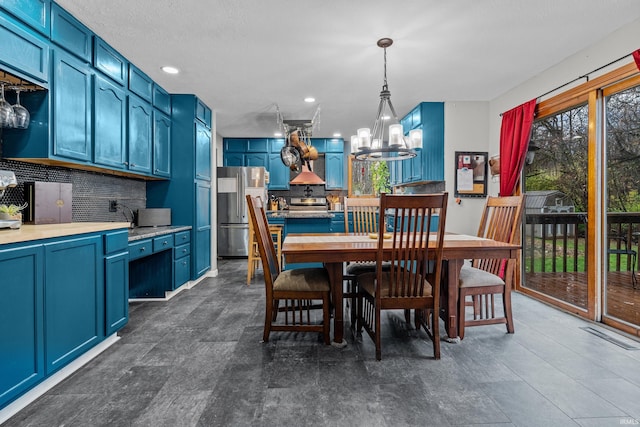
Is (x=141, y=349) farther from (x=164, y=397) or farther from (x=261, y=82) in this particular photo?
(x=261, y=82)

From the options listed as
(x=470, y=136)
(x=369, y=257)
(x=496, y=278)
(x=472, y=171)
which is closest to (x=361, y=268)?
(x=369, y=257)

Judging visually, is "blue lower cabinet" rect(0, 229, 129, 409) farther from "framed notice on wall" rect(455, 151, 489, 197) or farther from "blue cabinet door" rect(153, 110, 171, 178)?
"framed notice on wall" rect(455, 151, 489, 197)

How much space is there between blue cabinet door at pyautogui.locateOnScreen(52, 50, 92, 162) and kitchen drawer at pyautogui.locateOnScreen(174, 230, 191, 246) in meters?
1.30

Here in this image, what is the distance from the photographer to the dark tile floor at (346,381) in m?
1.51

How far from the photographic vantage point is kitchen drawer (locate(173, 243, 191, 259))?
3547 mm

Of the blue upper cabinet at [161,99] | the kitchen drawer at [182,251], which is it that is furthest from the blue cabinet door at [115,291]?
the blue upper cabinet at [161,99]

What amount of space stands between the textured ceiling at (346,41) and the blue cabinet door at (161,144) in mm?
400

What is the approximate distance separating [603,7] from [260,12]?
2420 mm

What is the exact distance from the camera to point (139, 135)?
10.7 ft

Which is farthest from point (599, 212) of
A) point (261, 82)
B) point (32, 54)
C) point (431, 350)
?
point (32, 54)

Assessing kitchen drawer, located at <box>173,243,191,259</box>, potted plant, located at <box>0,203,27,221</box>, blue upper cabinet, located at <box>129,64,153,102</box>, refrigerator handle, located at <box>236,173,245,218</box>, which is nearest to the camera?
potted plant, located at <box>0,203,27,221</box>

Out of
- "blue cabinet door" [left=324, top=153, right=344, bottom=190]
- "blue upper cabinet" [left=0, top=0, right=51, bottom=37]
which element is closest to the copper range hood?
"blue cabinet door" [left=324, top=153, right=344, bottom=190]

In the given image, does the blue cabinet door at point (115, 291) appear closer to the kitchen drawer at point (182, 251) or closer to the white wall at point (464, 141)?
the kitchen drawer at point (182, 251)

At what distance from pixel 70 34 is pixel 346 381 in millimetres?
3004
